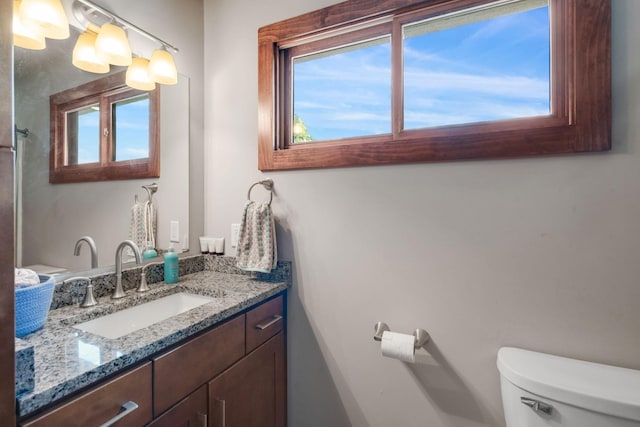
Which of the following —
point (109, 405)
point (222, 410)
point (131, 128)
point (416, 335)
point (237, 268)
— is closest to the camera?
point (109, 405)

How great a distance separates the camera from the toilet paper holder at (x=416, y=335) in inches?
45.7

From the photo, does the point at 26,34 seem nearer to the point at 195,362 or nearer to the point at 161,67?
the point at 161,67

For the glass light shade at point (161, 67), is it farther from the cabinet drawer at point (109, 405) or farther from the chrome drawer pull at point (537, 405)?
the chrome drawer pull at point (537, 405)

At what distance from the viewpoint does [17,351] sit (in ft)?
1.88

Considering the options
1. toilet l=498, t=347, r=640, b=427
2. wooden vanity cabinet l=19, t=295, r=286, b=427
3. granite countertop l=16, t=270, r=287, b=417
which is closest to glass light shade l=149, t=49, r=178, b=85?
granite countertop l=16, t=270, r=287, b=417

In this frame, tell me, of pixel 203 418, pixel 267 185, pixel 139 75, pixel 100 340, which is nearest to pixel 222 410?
pixel 203 418

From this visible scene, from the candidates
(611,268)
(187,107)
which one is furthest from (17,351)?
(611,268)

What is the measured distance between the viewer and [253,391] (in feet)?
4.00

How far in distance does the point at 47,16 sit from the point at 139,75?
0.37 m

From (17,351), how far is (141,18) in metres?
1.47

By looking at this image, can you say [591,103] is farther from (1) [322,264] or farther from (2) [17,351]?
(2) [17,351]

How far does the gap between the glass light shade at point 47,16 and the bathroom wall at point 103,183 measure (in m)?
0.06

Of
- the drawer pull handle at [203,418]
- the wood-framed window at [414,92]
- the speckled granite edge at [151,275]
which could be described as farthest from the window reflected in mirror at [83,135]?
the drawer pull handle at [203,418]

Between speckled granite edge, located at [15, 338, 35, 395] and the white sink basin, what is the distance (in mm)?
466
